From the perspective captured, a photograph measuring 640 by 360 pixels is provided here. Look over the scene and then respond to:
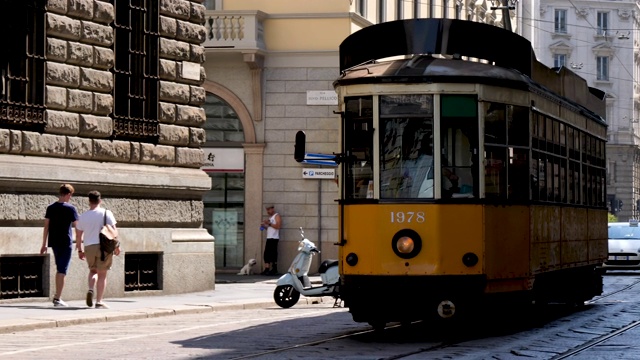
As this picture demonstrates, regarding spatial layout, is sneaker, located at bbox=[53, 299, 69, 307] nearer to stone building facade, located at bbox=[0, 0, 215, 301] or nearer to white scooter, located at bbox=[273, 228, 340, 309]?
stone building facade, located at bbox=[0, 0, 215, 301]

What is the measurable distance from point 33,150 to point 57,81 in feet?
3.54

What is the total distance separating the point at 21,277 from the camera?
19.5 metres

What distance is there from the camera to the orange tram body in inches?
567

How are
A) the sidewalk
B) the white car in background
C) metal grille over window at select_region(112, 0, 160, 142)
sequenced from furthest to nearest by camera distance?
the white car in background, metal grille over window at select_region(112, 0, 160, 142), the sidewalk

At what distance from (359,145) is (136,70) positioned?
7.82 meters

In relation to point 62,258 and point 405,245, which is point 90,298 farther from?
point 405,245

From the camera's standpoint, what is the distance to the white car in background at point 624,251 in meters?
34.5

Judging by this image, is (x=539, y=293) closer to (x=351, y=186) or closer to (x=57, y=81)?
(x=351, y=186)

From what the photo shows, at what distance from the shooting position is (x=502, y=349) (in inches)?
543

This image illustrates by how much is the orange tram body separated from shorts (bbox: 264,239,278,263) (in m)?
15.4

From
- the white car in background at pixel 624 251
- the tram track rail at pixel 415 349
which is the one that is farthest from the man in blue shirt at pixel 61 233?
the white car in background at pixel 624 251

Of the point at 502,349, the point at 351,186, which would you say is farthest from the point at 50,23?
the point at 502,349

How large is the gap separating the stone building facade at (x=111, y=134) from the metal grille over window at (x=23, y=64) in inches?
0.5

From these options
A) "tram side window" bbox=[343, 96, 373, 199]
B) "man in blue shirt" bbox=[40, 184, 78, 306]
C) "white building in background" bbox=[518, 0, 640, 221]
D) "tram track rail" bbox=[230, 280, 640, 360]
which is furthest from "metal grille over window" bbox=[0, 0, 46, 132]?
"white building in background" bbox=[518, 0, 640, 221]
